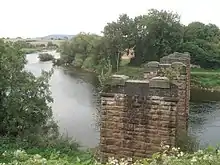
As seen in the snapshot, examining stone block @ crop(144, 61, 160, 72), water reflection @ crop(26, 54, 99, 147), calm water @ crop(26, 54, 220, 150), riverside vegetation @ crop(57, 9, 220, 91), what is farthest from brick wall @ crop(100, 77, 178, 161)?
riverside vegetation @ crop(57, 9, 220, 91)

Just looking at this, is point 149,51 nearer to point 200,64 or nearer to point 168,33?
point 168,33

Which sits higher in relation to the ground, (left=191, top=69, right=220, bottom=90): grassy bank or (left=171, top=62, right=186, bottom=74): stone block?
(left=171, top=62, right=186, bottom=74): stone block

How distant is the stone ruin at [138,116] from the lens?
589 cm

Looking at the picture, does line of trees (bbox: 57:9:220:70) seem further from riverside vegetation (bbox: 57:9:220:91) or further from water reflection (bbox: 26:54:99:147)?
water reflection (bbox: 26:54:99:147)

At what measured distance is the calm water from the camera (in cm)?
2795

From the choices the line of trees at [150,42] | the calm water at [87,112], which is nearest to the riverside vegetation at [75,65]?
the line of trees at [150,42]

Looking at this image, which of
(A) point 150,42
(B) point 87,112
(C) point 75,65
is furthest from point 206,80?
(C) point 75,65

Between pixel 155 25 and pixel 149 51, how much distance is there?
4498 mm

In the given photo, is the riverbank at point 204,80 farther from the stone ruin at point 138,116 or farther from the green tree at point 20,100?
the stone ruin at point 138,116

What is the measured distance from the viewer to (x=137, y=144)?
6008mm

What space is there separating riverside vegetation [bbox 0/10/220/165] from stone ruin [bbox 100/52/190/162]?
27cm

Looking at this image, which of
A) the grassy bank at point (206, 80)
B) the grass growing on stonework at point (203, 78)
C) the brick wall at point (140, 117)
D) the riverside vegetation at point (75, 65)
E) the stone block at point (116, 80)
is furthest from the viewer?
the grass growing on stonework at point (203, 78)

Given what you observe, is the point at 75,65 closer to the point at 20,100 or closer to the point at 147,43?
the point at 147,43

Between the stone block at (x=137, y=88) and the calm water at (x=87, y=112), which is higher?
the stone block at (x=137, y=88)
